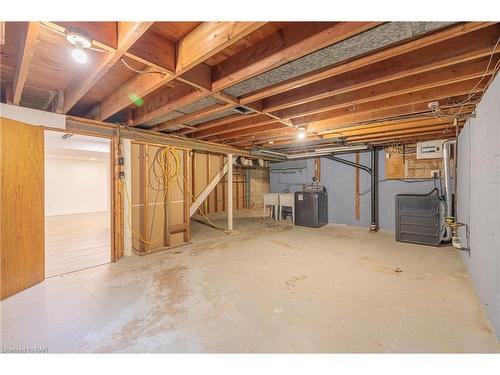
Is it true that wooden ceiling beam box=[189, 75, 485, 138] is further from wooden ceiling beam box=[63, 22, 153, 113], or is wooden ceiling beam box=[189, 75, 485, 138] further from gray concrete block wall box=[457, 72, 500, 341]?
wooden ceiling beam box=[63, 22, 153, 113]

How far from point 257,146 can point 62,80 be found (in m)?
3.96

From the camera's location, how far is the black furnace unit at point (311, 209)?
5508 millimetres

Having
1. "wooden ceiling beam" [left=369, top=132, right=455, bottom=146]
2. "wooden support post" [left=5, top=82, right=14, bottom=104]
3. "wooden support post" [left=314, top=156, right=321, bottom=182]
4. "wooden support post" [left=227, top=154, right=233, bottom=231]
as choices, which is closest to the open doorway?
"wooden support post" [left=5, top=82, right=14, bottom=104]

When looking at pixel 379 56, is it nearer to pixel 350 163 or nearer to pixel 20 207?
pixel 20 207

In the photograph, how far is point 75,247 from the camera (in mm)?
3832

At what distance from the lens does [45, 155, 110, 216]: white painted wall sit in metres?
7.46

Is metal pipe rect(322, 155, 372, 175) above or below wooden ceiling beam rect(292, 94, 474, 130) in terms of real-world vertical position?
below

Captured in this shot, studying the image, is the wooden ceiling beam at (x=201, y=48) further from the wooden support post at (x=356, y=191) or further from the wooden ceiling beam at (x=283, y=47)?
the wooden support post at (x=356, y=191)

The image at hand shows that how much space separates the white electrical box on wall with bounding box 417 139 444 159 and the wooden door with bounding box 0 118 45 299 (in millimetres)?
6254

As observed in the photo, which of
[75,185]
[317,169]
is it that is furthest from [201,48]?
[75,185]

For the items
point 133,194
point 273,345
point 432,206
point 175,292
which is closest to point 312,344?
point 273,345

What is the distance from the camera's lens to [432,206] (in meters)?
3.87

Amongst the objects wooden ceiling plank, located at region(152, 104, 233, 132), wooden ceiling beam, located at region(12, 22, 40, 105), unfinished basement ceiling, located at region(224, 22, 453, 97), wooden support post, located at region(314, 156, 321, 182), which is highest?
wooden ceiling plank, located at region(152, 104, 233, 132)

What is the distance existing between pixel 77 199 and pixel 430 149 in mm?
10754
